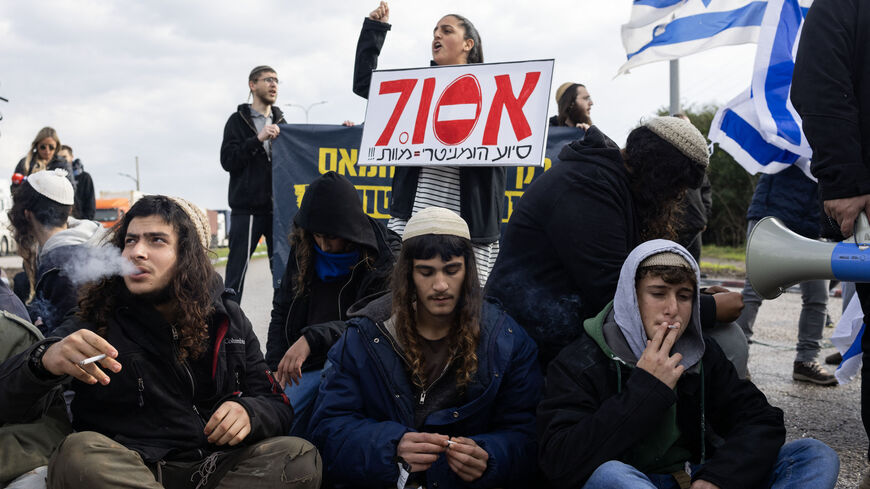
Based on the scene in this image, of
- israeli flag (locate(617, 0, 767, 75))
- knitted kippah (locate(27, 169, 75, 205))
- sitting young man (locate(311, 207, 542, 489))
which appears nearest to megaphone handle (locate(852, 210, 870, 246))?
sitting young man (locate(311, 207, 542, 489))

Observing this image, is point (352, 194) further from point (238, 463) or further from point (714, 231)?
point (714, 231)

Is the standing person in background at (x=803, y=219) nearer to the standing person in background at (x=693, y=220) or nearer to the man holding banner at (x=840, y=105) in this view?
the standing person in background at (x=693, y=220)

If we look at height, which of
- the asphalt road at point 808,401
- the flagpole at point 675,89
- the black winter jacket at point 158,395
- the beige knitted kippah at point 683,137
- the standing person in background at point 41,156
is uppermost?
the flagpole at point 675,89

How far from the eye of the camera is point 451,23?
167 inches

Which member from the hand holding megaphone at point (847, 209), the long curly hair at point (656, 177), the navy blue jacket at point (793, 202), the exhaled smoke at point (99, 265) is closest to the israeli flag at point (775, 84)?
the navy blue jacket at point (793, 202)

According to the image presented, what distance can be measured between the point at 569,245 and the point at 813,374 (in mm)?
2650

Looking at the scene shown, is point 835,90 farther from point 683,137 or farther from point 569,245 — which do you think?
point 569,245

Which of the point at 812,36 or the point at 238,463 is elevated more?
the point at 812,36

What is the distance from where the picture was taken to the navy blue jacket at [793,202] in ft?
14.3

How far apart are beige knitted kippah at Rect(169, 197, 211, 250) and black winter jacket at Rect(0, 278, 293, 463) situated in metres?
0.30

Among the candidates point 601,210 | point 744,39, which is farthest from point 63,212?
point 744,39

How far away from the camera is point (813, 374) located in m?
4.44

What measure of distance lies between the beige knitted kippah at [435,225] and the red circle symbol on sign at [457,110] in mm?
1454

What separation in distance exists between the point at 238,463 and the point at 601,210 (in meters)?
1.61
